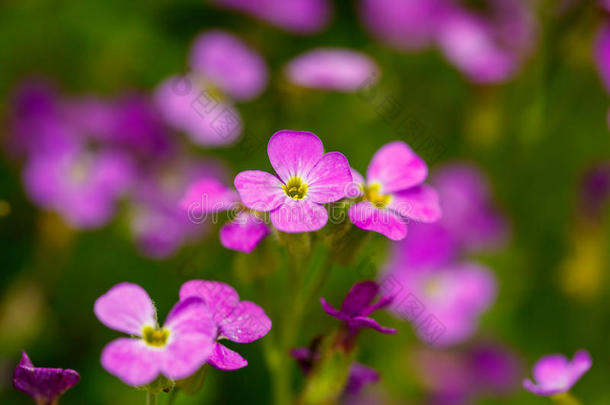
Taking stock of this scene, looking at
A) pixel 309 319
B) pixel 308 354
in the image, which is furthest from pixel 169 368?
pixel 309 319

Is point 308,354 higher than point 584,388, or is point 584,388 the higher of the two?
point 308,354

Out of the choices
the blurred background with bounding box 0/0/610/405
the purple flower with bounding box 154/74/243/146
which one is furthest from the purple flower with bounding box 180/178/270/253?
the purple flower with bounding box 154/74/243/146

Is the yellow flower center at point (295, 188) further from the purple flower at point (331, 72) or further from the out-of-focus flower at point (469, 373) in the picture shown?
the out-of-focus flower at point (469, 373)

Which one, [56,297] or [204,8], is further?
[204,8]

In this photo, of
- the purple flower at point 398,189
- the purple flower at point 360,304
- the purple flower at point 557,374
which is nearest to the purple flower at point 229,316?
the purple flower at point 360,304

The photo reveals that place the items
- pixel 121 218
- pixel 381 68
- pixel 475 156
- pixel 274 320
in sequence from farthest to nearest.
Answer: pixel 381 68 < pixel 475 156 < pixel 121 218 < pixel 274 320

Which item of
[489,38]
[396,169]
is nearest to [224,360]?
[396,169]

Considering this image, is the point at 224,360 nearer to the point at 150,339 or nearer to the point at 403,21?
the point at 150,339

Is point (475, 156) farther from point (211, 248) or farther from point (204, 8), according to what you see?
point (204, 8)
